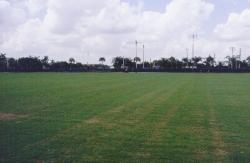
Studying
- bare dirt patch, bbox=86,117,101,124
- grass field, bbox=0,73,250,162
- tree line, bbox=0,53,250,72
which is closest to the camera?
grass field, bbox=0,73,250,162

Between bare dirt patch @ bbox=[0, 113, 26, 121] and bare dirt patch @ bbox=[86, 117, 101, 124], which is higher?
bare dirt patch @ bbox=[0, 113, 26, 121]

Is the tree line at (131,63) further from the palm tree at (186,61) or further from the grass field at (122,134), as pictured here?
the grass field at (122,134)

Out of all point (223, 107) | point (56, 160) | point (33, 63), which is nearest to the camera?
point (56, 160)

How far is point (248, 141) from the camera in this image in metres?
11.4

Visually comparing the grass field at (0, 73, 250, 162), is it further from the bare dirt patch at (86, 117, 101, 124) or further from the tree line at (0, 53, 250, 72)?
the tree line at (0, 53, 250, 72)

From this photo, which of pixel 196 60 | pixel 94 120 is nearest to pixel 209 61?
pixel 196 60

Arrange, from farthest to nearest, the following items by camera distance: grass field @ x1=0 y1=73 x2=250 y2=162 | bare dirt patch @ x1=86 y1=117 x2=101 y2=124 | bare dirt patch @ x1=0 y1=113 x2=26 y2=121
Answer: bare dirt patch @ x1=0 y1=113 x2=26 y2=121 < bare dirt patch @ x1=86 y1=117 x2=101 y2=124 < grass field @ x1=0 y1=73 x2=250 y2=162

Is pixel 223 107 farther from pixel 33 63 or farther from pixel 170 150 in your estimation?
pixel 33 63

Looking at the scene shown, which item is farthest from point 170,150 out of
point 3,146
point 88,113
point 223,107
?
point 223,107

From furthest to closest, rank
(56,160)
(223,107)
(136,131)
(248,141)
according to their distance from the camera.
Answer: (223,107), (136,131), (248,141), (56,160)

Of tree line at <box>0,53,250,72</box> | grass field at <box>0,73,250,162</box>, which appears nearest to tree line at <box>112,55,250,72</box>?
tree line at <box>0,53,250,72</box>

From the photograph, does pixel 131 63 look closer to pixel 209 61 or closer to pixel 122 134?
pixel 209 61

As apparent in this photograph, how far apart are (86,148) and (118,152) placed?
0.84 m

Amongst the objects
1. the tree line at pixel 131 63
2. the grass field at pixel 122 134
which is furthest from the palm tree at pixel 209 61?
the grass field at pixel 122 134
